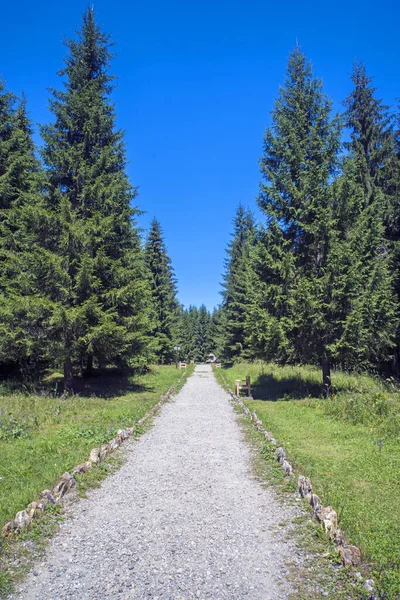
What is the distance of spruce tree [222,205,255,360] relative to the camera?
3459 cm

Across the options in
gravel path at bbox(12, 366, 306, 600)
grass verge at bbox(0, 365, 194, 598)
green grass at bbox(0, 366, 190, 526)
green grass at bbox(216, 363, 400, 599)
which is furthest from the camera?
green grass at bbox(0, 366, 190, 526)

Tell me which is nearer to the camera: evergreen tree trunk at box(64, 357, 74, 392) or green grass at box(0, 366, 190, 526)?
green grass at box(0, 366, 190, 526)

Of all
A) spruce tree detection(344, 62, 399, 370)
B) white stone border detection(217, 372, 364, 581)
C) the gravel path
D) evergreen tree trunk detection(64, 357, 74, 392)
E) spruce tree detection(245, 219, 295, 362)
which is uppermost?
spruce tree detection(344, 62, 399, 370)

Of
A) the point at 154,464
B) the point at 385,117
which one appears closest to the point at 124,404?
the point at 154,464

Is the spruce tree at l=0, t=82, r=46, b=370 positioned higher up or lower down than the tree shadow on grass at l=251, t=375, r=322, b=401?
higher up

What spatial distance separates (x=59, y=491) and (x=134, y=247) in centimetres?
1384

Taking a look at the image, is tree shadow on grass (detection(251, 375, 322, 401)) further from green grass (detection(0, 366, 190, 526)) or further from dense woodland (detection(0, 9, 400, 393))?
green grass (detection(0, 366, 190, 526))

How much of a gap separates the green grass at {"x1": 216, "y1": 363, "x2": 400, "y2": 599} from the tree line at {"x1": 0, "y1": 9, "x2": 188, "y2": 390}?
21.5ft

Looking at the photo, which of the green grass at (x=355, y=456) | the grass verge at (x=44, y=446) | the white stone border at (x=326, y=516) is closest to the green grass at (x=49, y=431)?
the grass verge at (x=44, y=446)

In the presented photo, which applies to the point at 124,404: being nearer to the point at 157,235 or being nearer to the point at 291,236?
the point at 291,236

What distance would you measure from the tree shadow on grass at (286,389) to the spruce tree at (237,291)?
10843 mm

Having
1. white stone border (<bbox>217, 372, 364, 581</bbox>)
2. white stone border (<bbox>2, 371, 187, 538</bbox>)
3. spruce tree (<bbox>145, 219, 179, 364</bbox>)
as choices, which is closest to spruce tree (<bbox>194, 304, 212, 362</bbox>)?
spruce tree (<bbox>145, 219, 179, 364</bbox>)

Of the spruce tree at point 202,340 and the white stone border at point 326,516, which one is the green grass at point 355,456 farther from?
the spruce tree at point 202,340

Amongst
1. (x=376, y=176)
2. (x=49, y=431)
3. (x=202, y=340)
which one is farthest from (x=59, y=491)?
(x=202, y=340)
